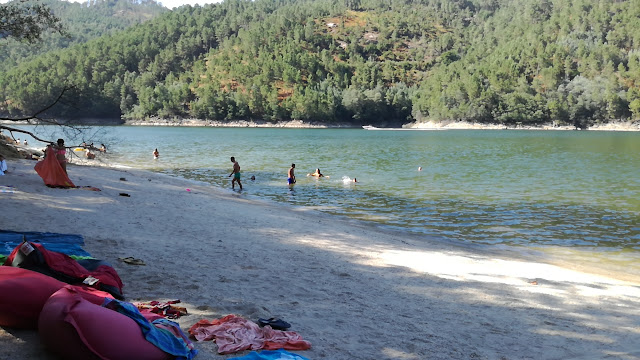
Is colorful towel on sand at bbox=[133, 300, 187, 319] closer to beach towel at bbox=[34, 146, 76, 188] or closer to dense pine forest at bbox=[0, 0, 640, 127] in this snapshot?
beach towel at bbox=[34, 146, 76, 188]

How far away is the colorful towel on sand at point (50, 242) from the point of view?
8.02 m

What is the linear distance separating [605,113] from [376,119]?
59.8m

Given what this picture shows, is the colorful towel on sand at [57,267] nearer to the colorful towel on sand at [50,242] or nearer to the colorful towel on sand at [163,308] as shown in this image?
the colorful towel on sand at [163,308]

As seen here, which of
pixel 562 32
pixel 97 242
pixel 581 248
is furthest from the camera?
pixel 562 32

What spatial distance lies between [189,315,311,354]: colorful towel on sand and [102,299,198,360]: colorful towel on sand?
0.34 meters

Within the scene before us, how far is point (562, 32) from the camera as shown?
182 m

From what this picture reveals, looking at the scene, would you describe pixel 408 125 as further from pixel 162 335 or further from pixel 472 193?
pixel 162 335

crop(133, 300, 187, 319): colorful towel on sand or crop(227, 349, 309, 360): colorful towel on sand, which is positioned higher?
crop(133, 300, 187, 319): colorful towel on sand

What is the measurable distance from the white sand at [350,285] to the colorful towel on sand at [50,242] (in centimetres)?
50

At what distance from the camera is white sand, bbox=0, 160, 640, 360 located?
6.65m

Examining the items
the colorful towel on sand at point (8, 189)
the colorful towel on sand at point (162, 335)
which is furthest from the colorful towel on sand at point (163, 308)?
the colorful towel on sand at point (8, 189)

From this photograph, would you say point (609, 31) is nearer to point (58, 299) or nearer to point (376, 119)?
point (376, 119)

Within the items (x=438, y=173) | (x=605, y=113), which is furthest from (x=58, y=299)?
(x=605, y=113)

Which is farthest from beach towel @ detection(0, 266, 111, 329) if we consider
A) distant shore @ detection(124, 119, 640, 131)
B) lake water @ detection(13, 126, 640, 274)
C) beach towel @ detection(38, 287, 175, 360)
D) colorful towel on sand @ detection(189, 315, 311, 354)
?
distant shore @ detection(124, 119, 640, 131)
